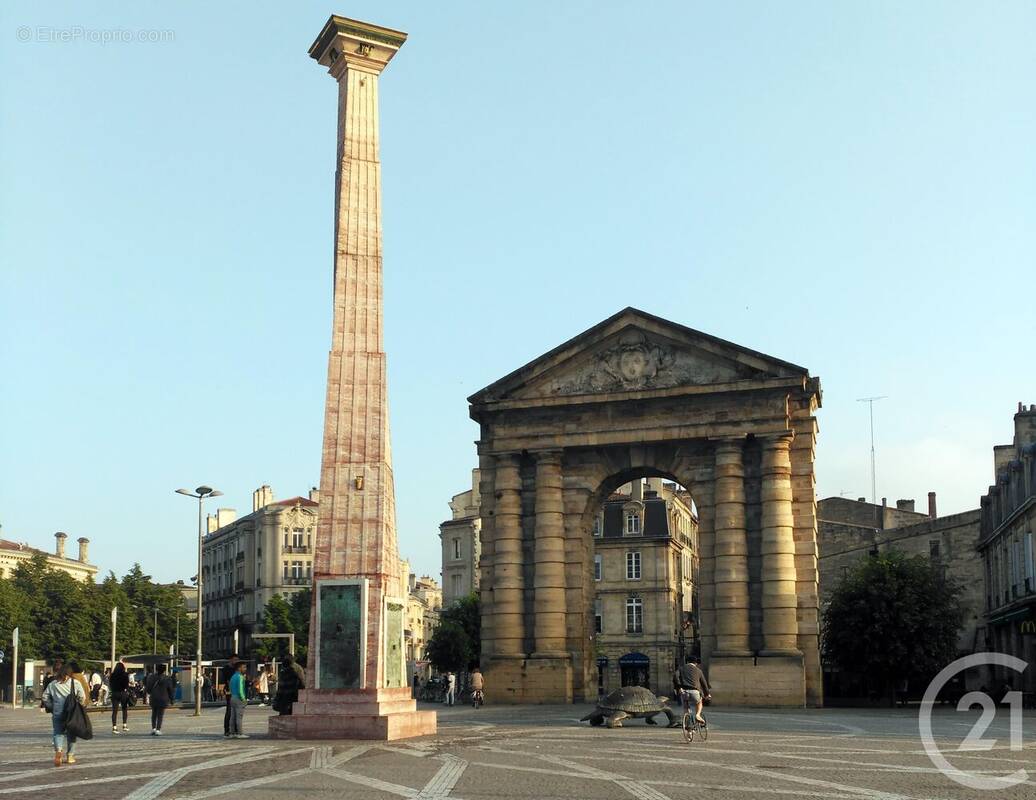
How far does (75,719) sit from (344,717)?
591 cm

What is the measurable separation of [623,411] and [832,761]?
28687mm

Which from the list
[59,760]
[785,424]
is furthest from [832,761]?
[785,424]

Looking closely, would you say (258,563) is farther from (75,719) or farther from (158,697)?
(75,719)

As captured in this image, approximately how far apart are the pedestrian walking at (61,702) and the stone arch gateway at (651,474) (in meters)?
29.2

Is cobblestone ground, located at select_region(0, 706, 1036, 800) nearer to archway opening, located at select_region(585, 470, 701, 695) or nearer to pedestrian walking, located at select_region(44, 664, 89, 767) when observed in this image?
pedestrian walking, located at select_region(44, 664, 89, 767)

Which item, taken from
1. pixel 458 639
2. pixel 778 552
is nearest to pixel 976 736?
pixel 778 552

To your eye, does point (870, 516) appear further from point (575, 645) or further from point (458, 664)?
point (575, 645)

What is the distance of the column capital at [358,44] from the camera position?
29.9 metres

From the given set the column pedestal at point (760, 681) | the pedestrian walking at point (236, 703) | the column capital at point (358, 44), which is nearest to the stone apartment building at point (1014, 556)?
the column pedestal at point (760, 681)

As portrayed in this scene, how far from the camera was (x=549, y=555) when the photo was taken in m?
50.9

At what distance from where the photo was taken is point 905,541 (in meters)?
84.8

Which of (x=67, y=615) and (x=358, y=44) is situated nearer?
(x=358, y=44)

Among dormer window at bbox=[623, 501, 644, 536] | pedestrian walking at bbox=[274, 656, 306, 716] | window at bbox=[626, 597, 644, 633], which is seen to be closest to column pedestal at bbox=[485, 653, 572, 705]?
pedestrian walking at bbox=[274, 656, 306, 716]

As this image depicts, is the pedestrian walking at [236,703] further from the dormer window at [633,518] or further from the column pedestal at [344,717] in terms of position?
the dormer window at [633,518]
